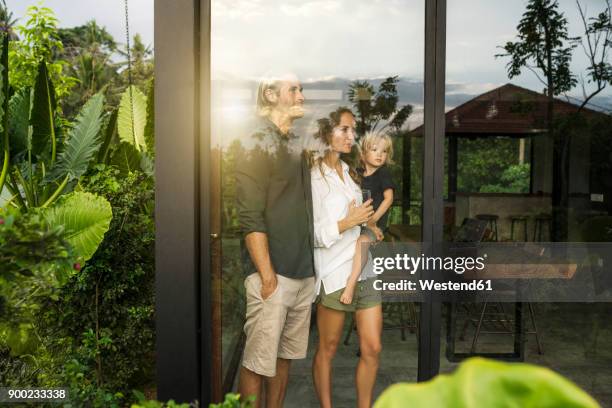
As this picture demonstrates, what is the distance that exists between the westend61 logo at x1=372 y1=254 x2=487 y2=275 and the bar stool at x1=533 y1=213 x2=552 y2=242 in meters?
0.93

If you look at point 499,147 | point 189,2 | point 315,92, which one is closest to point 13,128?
point 189,2

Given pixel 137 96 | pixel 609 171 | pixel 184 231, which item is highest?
pixel 137 96

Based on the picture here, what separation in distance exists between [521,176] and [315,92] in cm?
400

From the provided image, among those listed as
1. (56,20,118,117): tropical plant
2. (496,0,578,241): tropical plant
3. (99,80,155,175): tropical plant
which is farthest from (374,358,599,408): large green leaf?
(56,20,118,117): tropical plant

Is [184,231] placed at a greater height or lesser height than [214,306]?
greater

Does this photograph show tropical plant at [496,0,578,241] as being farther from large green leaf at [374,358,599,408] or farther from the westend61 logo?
large green leaf at [374,358,599,408]

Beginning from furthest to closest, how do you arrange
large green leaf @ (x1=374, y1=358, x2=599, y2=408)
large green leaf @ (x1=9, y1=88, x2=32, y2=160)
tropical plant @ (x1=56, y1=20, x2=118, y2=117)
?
1. tropical plant @ (x1=56, y1=20, x2=118, y2=117)
2. large green leaf @ (x1=9, y1=88, x2=32, y2=160)
3. large green leaf @ (x1=374, y1=358, x2=599, y2=408)

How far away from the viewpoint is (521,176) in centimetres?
669

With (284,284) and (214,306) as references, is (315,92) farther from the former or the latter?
(214,306)

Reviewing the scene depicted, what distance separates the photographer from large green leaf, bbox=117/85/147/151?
266 inches

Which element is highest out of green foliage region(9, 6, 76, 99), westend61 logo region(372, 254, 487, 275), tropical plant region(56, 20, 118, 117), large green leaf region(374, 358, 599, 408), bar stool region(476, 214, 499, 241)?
tropical plant region(56, 20, 118, 117)

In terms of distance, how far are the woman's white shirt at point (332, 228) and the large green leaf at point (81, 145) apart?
92.1 inches

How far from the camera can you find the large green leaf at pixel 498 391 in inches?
28.5

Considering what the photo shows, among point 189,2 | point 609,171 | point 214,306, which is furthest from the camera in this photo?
point 609,171
